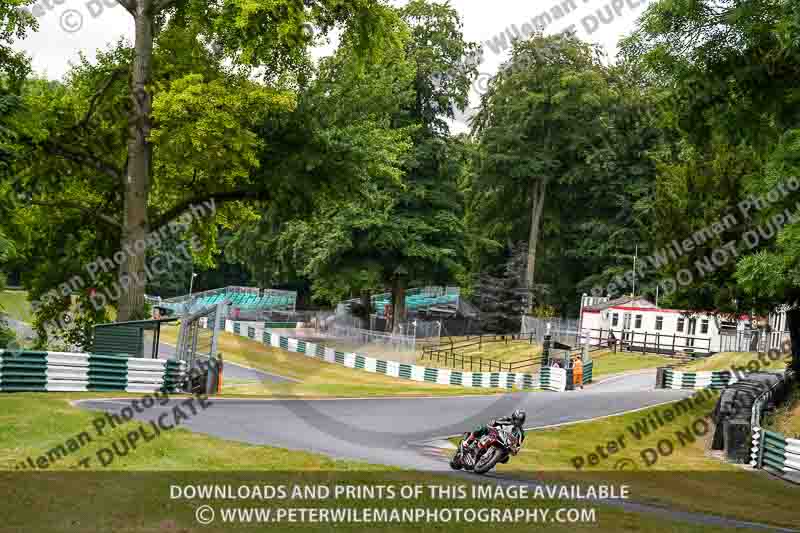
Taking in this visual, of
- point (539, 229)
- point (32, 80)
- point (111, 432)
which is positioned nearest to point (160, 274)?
point (539, 229)

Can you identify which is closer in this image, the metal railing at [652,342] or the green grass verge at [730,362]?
the green grass verge at [730,362]

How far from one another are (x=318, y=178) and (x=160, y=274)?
7399cm

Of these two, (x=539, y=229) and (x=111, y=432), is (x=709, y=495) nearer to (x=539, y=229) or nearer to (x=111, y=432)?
(x=111, y=432)

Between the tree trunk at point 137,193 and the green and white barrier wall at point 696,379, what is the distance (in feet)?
83.1

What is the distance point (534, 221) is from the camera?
71500 mm

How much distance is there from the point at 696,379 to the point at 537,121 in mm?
33528

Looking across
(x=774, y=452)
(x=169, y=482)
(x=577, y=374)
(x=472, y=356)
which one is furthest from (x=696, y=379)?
(x=169, y=482)

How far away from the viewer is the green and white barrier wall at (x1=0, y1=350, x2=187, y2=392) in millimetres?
20312

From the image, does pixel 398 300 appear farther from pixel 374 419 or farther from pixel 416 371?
pixel 374 419

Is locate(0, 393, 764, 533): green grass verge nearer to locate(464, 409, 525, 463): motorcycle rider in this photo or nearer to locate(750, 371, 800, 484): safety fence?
locate(464, 409, 525, 463): motorcycle rider

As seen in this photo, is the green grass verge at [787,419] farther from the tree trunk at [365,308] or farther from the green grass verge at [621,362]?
the tree trunk at [365,308]

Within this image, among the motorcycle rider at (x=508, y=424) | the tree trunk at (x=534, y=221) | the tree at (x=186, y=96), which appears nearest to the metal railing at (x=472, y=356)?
the tree trunk at (x=534, y=221)

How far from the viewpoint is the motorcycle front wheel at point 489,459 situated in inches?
567

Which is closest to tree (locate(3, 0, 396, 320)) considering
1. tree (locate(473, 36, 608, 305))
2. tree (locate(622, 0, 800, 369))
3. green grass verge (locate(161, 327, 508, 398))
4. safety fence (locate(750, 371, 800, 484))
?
tree (locate(622, 0, 800, 369))
